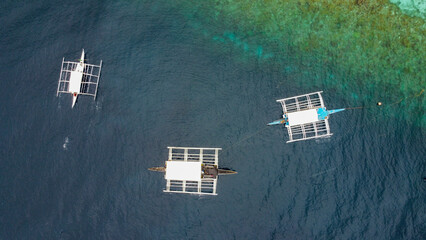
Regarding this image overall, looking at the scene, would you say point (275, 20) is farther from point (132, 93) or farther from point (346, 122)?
point (132, 93)

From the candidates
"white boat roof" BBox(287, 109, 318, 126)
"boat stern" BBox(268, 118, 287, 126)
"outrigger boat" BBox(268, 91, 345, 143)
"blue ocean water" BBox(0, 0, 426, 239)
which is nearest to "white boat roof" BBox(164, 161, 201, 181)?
"blue ocean water" BBox(0, 0, 426, 239)

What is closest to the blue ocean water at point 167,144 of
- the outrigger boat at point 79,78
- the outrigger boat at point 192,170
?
the outrigger boat at point 79,78

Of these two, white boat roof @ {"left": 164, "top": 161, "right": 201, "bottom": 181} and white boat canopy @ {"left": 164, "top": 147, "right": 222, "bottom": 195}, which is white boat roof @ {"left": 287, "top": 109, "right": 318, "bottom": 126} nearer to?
white boat canopy @ {"left": 164, "top": 147, "right": 222, "bottom": 195}

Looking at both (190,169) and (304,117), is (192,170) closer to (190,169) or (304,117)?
(190,169)

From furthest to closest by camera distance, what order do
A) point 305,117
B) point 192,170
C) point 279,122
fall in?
point 279,122, point 305,117, point 192,170

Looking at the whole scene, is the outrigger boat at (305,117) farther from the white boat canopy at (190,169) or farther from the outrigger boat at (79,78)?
the outrigger boat at (79,78)

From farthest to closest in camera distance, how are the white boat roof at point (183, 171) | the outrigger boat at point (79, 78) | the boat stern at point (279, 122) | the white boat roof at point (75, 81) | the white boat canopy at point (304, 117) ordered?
the outrigger boat at point (79, 78), the white boat roof at point (75, 81), the boat stern at point (279, 122), the white boat canopy at point (304, 117), the white boat roof at point (183, 171)

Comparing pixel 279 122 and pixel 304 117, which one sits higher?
pixel 304 117

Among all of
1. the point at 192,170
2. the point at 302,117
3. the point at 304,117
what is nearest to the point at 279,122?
the point at 302,117
